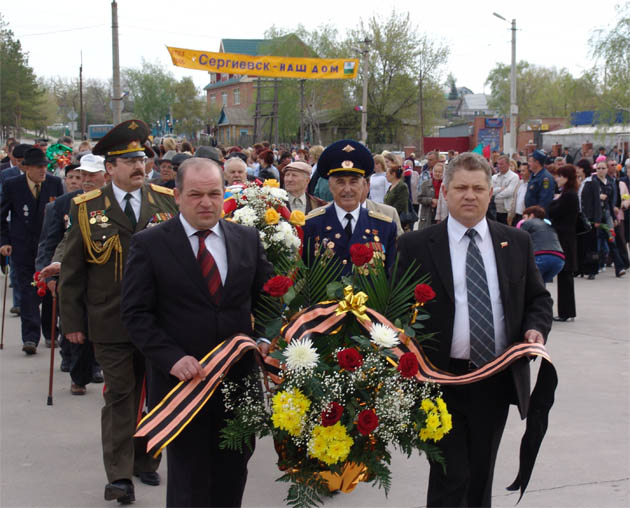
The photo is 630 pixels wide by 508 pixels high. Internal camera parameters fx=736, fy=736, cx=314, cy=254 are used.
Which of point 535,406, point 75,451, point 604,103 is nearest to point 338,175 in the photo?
point 535,406

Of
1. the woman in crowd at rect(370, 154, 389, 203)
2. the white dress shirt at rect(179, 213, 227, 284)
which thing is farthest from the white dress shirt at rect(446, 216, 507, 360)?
the woman in crowd at rect(370, 154, 389, 203)

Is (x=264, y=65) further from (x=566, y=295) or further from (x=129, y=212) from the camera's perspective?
(x=129, y=212)

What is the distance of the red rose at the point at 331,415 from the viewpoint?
10.1ft

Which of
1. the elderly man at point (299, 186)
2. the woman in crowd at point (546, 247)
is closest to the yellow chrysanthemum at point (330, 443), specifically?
the elderly man at point (299, 186)

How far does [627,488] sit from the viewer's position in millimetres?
4949

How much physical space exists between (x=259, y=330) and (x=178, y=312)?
0.47m

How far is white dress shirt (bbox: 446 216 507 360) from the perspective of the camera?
3674 millimetres

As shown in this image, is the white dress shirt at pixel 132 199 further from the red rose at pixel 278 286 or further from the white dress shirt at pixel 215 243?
the red rose at pixel 278 286

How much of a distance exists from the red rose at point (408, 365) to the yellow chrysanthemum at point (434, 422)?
20cm

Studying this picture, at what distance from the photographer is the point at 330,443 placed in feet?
10.2

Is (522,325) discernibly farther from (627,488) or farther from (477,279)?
(627,488)

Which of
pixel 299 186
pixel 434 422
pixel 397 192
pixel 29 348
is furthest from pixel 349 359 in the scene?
pixel 397 192

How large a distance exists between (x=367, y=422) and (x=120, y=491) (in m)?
2.27

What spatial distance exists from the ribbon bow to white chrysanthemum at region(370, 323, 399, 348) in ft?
0.39
